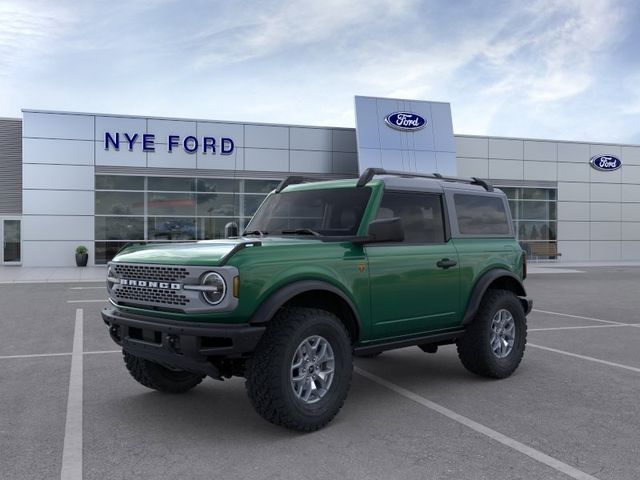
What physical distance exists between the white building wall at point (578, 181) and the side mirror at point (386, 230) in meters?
26.8

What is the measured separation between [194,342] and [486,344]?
311cm

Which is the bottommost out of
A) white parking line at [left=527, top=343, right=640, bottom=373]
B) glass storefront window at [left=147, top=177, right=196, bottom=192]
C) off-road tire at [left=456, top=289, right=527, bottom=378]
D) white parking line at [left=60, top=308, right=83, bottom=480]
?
white parking line at [left=60, top=308, right=83, bottom=480]

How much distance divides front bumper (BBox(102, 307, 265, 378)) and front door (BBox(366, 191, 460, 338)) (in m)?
1.32

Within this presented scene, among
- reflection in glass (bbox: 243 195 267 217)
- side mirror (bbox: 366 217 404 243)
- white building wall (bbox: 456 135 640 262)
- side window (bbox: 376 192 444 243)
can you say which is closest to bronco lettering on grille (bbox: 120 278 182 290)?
side mirror (bbox: 366 217 404 243)

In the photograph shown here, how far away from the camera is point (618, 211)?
3362 cm

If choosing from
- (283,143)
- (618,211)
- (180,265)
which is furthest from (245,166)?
(180,265)

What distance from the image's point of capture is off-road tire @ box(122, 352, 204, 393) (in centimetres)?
538

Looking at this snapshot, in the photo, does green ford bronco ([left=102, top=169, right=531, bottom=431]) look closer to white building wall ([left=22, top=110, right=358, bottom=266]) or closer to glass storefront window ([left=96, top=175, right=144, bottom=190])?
white building wall ([left=22, top=110, right=358, bottom=266])

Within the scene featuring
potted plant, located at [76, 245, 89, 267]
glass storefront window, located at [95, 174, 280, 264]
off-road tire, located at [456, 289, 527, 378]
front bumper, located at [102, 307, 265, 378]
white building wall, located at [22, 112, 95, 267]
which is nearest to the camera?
front bumper, located at [102, 307, 265, 378]

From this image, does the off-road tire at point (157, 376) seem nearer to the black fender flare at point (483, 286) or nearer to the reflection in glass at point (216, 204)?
the black fender flare at point (483, 286)

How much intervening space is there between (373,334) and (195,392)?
183 cm

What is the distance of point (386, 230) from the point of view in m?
4.80

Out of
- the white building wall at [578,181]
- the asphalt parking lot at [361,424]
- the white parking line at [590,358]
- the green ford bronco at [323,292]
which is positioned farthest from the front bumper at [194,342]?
the white building wall at [578,181]

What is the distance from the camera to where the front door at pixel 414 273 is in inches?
202
